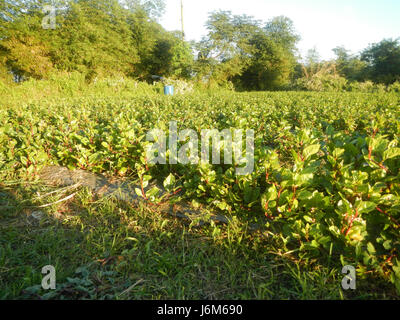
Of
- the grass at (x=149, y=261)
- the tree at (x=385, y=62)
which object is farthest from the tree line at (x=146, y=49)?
the grass at (x=149, y=261)

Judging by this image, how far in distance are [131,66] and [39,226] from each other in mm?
21427

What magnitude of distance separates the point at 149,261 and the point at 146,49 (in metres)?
23.6

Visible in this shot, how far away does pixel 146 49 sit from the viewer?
21.4 metres

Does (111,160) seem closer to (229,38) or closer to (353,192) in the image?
(353,192)

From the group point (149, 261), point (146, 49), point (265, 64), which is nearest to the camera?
point (149, 261)

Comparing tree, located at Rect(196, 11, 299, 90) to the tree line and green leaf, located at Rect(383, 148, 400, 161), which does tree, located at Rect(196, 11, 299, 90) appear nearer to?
the tree line

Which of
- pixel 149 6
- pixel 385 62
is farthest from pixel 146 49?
pixel 385 62

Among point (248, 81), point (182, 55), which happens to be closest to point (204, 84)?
point (182, 55)

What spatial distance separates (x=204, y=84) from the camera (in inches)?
868

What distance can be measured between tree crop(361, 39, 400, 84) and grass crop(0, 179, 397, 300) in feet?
104

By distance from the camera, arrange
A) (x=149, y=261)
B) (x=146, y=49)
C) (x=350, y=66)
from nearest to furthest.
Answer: (x=149, y=261)
(x=146, y=49)
(x=350, y=66)

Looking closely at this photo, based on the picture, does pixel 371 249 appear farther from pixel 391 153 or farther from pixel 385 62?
pixel 385 62

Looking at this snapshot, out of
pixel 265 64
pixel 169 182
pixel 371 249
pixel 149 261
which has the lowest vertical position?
pixel 149 261

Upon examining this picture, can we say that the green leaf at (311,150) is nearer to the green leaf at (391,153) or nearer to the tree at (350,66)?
the green leaf at (391,153)
